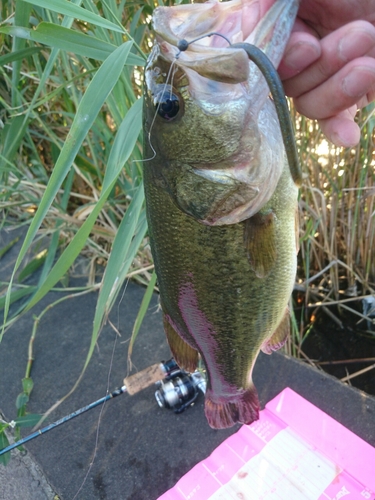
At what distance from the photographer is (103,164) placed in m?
2.24

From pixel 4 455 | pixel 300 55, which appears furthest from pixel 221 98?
pixel 4 455

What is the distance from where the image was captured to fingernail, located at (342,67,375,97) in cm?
87

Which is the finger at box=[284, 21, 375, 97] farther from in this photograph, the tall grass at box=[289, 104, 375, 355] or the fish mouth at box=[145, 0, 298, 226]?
the tall grass at box=[289, 104, 375, 355]

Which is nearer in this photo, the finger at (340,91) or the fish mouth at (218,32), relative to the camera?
the fish mouth at (218,32)

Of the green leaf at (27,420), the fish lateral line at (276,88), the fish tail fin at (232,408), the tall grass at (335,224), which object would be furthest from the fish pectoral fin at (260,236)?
the green leaf at (27,420)

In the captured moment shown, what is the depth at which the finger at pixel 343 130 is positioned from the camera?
104cm

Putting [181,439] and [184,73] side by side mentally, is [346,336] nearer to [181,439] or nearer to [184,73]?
[181,439]

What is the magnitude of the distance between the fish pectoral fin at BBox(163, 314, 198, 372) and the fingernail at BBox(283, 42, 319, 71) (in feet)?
2.37

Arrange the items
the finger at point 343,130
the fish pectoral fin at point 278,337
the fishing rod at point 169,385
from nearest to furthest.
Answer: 1. the finger at point 343,130
2. the fish pectoral fin at point 278,337
3. the fishing rod at point 169,385

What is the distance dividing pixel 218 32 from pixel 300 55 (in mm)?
219

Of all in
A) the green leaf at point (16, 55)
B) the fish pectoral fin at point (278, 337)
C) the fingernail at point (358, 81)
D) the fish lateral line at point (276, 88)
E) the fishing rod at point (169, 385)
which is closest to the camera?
the fish lateral line at point (276, 88)

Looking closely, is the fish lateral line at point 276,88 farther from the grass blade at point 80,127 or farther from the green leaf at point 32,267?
the green leaf at point 32,267

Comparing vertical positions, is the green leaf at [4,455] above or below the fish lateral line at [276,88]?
below

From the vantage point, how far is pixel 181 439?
5.31 feet
